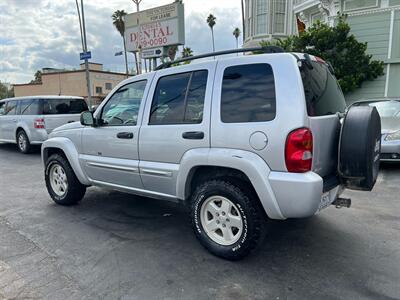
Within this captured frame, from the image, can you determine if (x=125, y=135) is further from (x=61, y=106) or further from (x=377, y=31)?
(x=377, y=31)

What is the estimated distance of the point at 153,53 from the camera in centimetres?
1647

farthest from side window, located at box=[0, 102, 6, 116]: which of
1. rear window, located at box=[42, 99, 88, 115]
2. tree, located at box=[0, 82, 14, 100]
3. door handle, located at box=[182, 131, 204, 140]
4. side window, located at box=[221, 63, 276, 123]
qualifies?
tree, located at box=[0, 82, 14, 100]

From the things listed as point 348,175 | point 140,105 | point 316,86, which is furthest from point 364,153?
point 140,105

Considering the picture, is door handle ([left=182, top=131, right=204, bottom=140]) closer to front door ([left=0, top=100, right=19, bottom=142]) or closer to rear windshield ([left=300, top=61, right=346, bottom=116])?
rear windshield ([left=300, top=61, right=346, bottom=116])

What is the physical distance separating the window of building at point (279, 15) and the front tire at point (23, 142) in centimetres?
1528

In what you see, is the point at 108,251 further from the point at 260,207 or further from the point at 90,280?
the point at 260,207

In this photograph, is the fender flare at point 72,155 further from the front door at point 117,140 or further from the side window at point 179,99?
the side window at point 179,99

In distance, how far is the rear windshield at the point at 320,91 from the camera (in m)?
2.94

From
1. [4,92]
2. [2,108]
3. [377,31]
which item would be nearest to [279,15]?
[377,31]

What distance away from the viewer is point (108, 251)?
3.48m

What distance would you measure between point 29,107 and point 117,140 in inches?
289

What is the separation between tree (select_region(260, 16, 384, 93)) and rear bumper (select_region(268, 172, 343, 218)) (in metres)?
9.99

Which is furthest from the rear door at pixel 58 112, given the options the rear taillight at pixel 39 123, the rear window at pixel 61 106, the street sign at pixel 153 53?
the street sign at pixel 153 53

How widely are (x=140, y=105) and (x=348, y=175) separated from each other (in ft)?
7.95
